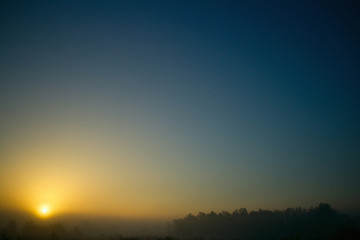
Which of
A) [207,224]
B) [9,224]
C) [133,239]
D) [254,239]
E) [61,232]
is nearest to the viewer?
[133,239]

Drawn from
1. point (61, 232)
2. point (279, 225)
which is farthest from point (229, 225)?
point (61, 232)

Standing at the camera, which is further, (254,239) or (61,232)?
(254,239)

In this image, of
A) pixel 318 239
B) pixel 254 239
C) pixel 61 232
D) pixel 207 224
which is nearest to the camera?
pixel 318 239

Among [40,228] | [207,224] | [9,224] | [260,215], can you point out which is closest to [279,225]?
[260,215]

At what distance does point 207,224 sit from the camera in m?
134

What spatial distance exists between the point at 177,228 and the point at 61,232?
74989 millimetres

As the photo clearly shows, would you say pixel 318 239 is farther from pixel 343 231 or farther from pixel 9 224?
pixel 9 224

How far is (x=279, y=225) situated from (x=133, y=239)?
103 meters

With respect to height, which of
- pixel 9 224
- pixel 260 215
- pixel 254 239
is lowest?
pixel 254 239

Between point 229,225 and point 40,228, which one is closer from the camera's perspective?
point 40,228

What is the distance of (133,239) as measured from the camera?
4669 cm

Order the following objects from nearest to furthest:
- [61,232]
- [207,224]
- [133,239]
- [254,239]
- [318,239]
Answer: [133,239], [318,239], [61,232], [254,239], [207,224]

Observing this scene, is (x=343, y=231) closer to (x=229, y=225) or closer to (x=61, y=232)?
(x=229, y=225)

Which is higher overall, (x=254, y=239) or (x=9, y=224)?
(x=9, y=224)
